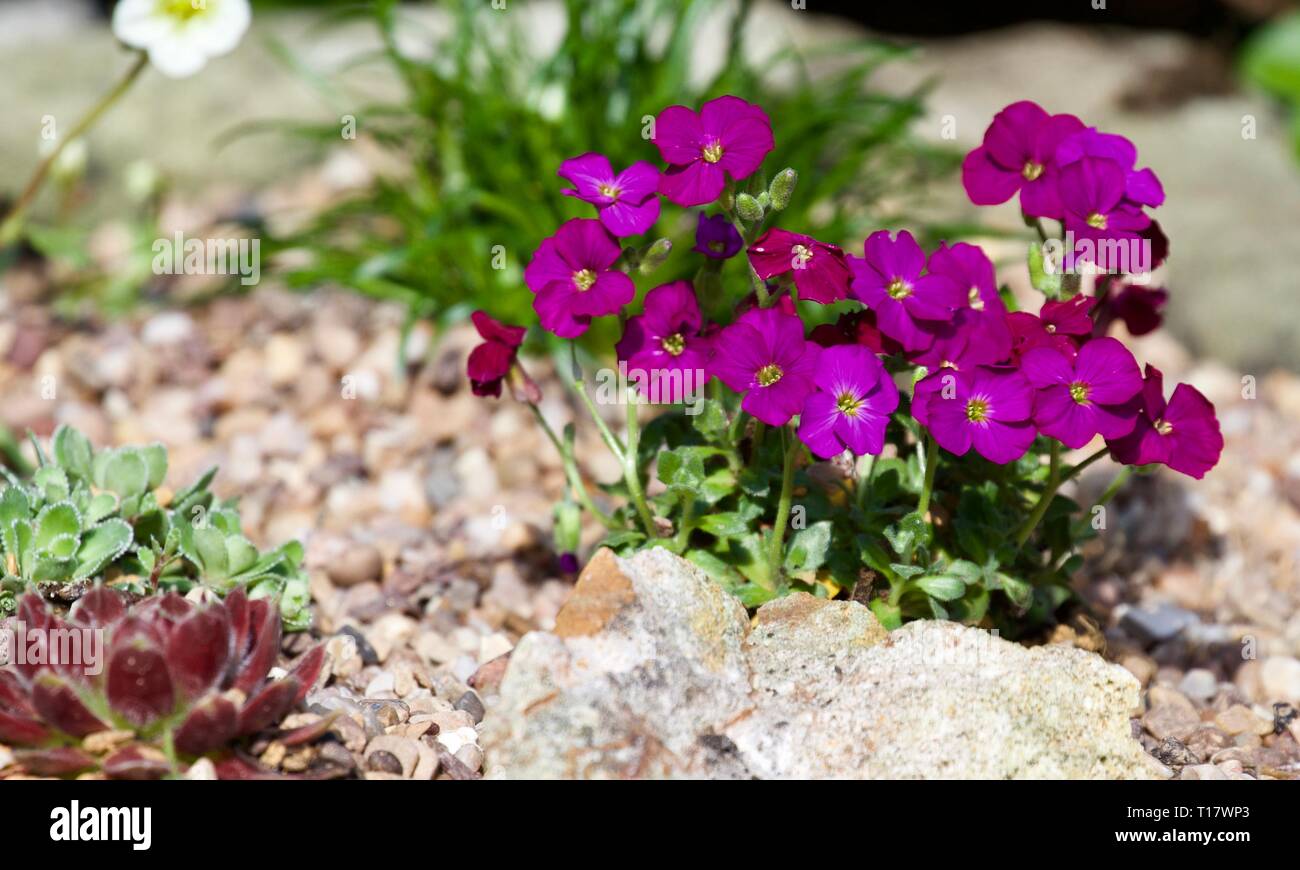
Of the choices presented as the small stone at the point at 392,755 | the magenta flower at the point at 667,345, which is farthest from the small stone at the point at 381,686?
the magenta flower at the point at 667,345

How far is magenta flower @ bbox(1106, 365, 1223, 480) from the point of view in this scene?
1999 millimetres

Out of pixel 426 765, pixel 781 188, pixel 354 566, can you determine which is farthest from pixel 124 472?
pixel 781 188

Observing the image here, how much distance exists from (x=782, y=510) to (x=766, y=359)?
29cm

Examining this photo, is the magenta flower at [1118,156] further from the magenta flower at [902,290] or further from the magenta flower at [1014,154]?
the magenta flower at [902,290]

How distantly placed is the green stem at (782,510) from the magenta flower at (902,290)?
25 cm

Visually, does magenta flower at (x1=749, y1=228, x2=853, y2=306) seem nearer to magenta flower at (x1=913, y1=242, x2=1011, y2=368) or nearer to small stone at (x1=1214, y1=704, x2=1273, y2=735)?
magenta flower at (x1=913, y1=242, x2=1011, y2=368)

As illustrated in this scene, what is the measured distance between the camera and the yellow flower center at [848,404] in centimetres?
192

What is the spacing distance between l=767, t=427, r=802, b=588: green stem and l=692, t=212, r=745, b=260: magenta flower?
0.98 feet

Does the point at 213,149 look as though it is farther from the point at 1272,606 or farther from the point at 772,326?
the point at 1272,606

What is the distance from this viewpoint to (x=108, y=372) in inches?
140

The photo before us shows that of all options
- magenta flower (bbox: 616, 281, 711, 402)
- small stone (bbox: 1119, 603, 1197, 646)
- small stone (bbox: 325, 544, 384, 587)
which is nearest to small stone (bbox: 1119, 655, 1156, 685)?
small stone (bbox: 1119, 603, 1197, 646)

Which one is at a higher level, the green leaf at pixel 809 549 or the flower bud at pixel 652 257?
the flower bud at pixel 652 257
